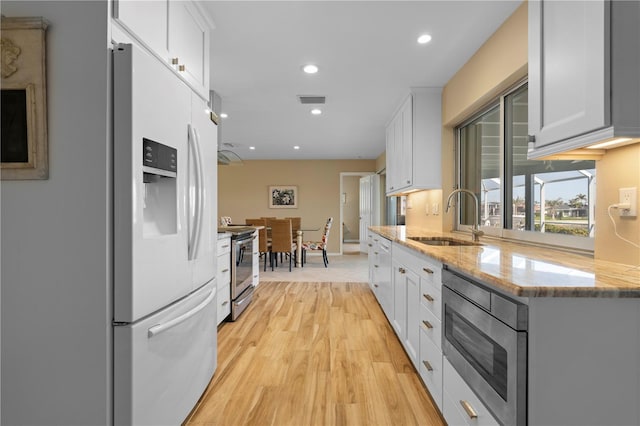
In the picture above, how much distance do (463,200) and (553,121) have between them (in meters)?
2.29

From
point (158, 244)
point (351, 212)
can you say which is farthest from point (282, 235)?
point (351, 212)

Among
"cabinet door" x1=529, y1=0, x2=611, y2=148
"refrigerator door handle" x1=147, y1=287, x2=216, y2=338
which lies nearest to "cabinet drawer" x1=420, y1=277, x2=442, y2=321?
"cabinet door" x1=529, y1=0, x2=611, y2=148

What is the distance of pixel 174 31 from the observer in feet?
6.26

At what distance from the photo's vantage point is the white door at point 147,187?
51.7 inches

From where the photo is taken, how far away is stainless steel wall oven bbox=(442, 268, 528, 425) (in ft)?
3.61

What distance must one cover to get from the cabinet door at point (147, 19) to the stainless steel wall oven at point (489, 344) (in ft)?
5.99

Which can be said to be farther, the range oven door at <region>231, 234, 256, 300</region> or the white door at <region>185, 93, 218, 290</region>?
the range oven door at <region>231, 234, 256, 300</region>

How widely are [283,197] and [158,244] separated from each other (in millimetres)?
7534

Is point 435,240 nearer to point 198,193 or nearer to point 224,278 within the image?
point 224,278

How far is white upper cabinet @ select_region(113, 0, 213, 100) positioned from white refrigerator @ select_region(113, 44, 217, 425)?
202 millimetres

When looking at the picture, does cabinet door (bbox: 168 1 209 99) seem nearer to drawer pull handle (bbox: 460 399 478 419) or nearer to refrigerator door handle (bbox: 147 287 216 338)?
refrigerator door handle (bbox: 147 287 216 338)

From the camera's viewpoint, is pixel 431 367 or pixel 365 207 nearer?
pixel 431 367

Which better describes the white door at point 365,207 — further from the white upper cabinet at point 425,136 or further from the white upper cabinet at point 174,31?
the white upper cabinet at point 174,31

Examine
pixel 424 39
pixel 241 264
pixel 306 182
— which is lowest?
pixel 241 264
